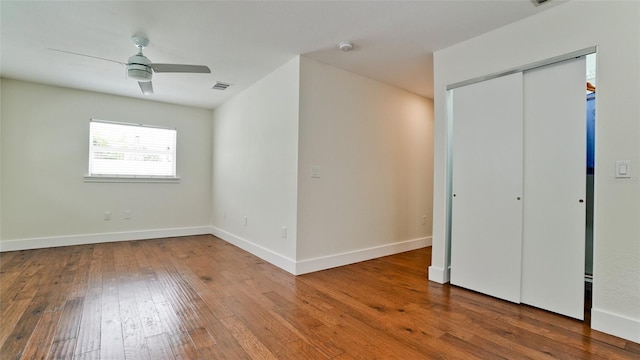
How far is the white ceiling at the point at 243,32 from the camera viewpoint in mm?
2320

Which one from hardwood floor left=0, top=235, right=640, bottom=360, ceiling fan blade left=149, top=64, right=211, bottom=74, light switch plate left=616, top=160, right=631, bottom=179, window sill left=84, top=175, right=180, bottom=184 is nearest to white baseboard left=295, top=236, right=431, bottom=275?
hardwood floor left=0, top=235, right=640, bottom=360

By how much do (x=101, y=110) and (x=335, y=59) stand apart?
3.94 meters

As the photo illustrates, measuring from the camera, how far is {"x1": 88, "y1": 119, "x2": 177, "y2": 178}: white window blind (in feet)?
15.6

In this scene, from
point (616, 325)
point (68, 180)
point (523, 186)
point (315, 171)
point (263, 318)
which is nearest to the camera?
point (616, 325)

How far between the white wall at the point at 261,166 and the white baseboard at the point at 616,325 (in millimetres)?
2512

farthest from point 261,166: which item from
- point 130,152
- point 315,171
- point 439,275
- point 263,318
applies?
point 130,152

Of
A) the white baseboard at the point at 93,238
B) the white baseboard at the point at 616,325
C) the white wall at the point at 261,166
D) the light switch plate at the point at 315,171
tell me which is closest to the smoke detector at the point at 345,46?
the white wall at the point at 261,166

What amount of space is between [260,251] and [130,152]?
118 inches

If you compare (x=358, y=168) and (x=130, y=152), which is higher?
(x=130, y=152)

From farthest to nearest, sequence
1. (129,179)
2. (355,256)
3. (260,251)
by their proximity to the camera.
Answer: (129,179), (260,251), (355,256)

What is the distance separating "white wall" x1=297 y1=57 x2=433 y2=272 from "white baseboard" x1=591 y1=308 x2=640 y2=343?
221 centimetres

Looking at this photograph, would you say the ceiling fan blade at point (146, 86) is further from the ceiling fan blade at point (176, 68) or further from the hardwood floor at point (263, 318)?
the hardwood floor at point (263, 318)

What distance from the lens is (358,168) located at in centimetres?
377

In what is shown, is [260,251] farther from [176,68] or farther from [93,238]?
[93,238]
